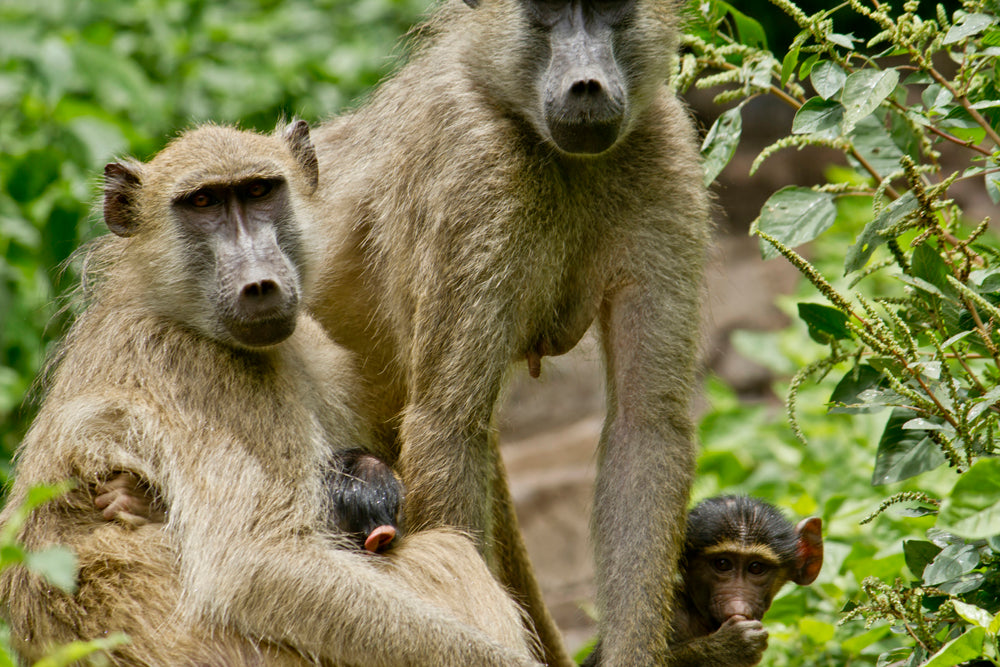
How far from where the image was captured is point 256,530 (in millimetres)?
3543

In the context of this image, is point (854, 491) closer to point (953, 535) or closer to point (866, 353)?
point (866, 353)

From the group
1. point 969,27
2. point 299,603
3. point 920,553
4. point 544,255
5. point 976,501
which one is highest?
point 969,27

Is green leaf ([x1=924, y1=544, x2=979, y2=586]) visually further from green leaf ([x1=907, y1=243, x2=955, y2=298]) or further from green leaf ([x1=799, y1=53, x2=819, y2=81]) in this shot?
green leaf ([x1=799, y1=53, x2=819, y2=81])

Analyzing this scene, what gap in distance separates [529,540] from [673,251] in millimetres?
5508

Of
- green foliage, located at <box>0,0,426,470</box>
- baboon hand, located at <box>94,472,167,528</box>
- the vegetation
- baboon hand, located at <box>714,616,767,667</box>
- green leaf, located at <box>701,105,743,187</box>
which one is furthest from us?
green foliage, located at <box>0,0,426,470</box>

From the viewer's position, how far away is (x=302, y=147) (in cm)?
432

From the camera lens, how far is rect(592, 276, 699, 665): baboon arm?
4016 millimetres

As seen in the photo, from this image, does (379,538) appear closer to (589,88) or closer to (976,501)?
(589,88)

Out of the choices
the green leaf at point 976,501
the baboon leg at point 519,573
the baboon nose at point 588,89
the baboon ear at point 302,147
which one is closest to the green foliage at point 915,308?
the green leaf at point 976,501

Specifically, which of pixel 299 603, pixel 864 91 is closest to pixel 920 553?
pixel 864 91

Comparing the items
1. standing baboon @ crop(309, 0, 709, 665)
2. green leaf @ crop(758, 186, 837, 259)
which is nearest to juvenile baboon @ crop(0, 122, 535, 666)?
standing baboon @ crop(309, 0, 709, 665)

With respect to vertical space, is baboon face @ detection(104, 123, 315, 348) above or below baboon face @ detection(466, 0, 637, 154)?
below

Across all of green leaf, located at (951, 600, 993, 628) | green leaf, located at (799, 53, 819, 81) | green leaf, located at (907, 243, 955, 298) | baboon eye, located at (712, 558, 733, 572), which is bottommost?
baboon eye, located at (712, 558, 733, 572)

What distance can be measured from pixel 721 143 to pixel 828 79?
62cm
